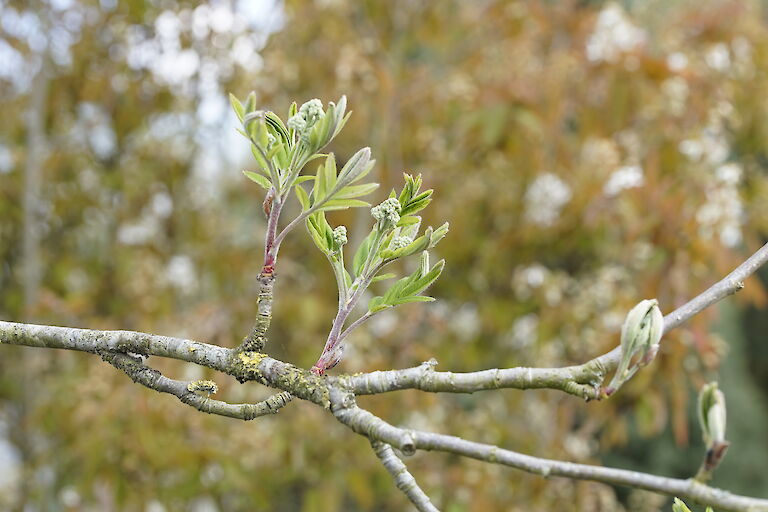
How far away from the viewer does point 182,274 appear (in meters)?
2.87

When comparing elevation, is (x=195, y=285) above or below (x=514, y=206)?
above

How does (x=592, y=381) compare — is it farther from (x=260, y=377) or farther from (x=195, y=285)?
(x=195, y=285)

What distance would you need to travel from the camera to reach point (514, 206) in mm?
2525

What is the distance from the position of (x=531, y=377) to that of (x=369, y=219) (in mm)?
2208

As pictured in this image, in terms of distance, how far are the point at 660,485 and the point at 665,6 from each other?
3738mm

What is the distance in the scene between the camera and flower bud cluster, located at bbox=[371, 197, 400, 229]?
1.84 feet

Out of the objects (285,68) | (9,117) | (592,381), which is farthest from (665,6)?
(592,381)

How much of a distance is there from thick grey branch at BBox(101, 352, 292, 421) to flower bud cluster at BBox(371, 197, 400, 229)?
144 millimetres

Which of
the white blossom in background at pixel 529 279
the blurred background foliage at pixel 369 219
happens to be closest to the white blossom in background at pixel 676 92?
the blurred background foliage at pixel 369 219

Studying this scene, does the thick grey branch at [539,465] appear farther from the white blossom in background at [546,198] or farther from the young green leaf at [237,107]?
the white blossom in background at [546,198]

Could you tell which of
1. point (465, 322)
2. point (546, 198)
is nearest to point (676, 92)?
point (546, 198)

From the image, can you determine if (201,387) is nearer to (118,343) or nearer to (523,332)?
(118,343)

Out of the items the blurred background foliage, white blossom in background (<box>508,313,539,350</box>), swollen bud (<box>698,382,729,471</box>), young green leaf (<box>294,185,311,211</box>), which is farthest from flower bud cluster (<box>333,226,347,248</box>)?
white blossom in background (<box>508,313,539,350</box>)

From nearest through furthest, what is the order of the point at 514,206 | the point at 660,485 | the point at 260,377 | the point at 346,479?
1. the point at 660,485
2. the point at 260,377
3. the point at 346,479
4. the point at 514,206
